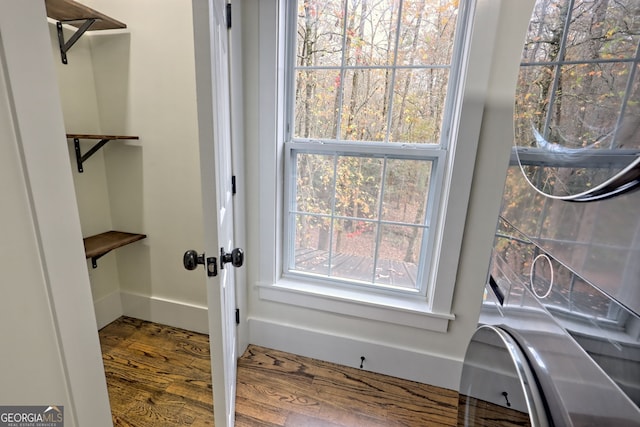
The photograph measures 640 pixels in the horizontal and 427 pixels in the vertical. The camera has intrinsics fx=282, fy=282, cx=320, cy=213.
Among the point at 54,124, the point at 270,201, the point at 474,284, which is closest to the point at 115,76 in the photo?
the point at 270,201

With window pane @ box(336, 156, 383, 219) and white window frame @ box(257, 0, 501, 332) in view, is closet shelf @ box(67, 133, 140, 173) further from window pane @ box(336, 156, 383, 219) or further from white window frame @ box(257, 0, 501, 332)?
window pane @ box(336, 156, 383, 219)

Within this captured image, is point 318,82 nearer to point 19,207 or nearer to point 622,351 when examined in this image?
point 19,207

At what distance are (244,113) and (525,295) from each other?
1343 mm

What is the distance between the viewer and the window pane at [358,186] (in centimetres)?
144

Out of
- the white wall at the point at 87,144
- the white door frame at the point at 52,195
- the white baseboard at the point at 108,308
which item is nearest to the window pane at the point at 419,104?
the white door frame at the point at 52,195

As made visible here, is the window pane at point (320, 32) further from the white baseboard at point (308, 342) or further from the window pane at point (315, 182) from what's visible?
the white baseboard at point (308, 342)

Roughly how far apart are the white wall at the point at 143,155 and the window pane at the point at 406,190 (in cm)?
108

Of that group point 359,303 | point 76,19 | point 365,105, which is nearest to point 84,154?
point 76,19

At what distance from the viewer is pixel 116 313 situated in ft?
6.33

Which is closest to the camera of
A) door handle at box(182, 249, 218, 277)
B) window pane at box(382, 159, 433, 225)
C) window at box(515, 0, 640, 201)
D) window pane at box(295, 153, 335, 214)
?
window at box(515, 0, 640, 201)

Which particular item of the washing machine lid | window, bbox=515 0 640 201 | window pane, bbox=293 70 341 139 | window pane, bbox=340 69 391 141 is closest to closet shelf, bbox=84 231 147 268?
window pane, bbox=293 70 341 139

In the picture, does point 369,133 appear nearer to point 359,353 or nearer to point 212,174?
point 212,174

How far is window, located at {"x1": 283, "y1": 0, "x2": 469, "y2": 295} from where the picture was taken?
4.16 feet

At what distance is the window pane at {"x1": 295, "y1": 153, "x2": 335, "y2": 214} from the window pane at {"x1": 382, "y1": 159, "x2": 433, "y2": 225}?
0.97ft
